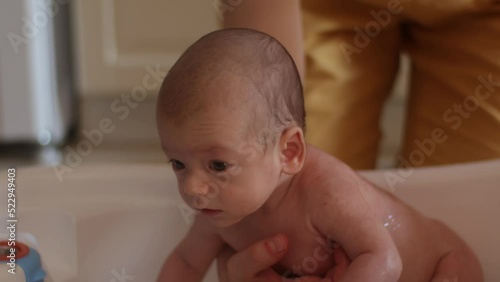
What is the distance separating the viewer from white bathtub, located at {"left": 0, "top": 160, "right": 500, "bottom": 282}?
74cm

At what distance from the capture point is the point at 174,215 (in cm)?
77

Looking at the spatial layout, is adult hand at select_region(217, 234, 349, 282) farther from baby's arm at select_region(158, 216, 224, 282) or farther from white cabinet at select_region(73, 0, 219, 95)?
white cabinet at select_region(73, 0, 219, 95)

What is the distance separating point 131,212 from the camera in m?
A: 0.77

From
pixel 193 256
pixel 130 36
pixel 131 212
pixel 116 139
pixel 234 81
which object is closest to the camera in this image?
pixel 234 81

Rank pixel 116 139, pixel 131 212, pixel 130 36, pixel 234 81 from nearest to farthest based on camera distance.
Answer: pixel 234 81, pixel 131 212, pixel 130 36, pixel 116 139

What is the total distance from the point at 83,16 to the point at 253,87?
3.68 ft

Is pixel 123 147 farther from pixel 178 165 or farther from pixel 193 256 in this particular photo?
pixel 178 165

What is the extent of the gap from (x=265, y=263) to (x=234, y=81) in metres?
0.16

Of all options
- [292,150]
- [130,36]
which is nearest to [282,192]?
[292,150]

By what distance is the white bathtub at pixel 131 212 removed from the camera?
0.74 meters

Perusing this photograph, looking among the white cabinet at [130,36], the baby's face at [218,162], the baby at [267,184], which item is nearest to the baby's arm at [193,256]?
the baby at [267,184]

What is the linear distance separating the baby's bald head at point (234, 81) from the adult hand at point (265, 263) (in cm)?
11

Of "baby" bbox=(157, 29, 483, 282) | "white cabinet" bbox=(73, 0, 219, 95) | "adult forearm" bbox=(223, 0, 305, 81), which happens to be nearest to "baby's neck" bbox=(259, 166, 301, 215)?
"baby" bbox=(157, 29, 483, 282)

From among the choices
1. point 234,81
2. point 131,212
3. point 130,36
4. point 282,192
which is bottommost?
point 130,36
